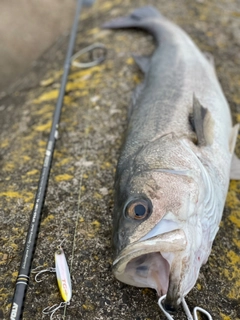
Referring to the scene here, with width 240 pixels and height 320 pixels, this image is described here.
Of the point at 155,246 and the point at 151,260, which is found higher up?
the point at 155,246

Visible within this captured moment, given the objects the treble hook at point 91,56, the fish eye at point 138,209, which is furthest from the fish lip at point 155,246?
the treble hook at point 91,56

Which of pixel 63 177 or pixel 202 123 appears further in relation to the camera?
pixel 63 177

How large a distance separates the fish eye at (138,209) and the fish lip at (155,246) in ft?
0.59

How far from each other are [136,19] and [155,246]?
383cm

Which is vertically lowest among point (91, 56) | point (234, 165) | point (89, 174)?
point (234, 165)

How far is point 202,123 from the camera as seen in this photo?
2926 millimetres

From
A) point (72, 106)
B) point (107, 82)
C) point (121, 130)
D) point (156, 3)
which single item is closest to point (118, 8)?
point (156, 3)

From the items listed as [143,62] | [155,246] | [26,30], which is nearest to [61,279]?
[155,246]

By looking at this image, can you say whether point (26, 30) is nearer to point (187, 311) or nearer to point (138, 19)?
point (138, 19)

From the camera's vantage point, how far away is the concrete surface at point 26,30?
19.2 feet

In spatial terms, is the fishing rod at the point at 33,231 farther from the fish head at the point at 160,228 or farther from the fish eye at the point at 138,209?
the fish eye at the point at 138,209

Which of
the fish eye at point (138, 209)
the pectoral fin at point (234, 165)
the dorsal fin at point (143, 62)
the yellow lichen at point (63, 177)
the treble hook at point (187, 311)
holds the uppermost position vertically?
the fish eye at point (138, 209)

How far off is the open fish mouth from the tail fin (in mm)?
3572

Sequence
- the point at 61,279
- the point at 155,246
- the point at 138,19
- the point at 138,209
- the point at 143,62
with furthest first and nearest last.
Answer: the point at 138,19, the point at 143,62, the point at 61,279, the point at 138,209, the point at 155,246
